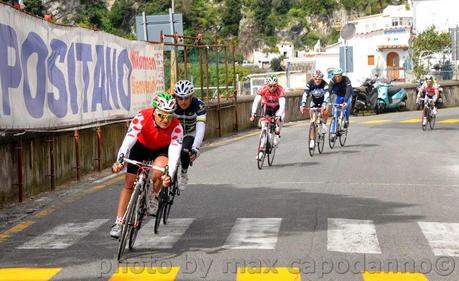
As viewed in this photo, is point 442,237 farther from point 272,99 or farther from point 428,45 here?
point 428,45

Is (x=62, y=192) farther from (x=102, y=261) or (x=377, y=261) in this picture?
(x=377, y=261)

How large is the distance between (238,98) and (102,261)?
2191 cm

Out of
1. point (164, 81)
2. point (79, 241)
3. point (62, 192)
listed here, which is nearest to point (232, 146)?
point (164, 81)

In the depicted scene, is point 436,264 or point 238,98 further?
point 238,98

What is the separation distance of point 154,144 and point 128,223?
116 cm

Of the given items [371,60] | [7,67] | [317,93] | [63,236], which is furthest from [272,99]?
[371,60]

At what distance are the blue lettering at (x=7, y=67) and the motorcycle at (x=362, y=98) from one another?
88.7 ft

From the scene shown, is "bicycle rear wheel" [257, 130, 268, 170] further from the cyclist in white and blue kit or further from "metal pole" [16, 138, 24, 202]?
"metal pole" [16, 138, 24, 202]

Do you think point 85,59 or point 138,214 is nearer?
point 138,214

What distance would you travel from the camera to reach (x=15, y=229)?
10.9 metres

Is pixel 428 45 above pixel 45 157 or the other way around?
above

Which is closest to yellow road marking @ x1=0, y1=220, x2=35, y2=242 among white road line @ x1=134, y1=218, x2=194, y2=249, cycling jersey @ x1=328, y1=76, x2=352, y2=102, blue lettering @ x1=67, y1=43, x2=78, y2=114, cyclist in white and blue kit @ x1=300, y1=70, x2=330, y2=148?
white road line @ x1=134, y1=218, x2=194, y2=249

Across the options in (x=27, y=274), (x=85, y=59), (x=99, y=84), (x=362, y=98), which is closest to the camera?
(x=27, y=274)

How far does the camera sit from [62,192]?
1441cm
